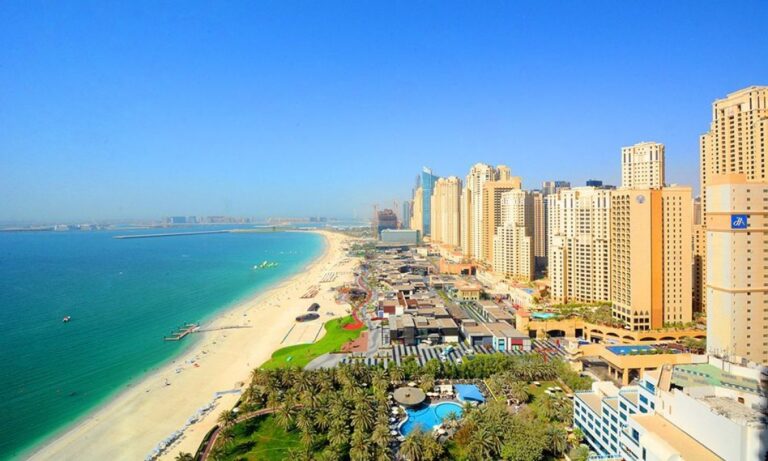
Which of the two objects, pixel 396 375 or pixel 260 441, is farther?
pixel 396 375

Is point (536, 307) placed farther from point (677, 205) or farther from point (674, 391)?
point (674, 391)

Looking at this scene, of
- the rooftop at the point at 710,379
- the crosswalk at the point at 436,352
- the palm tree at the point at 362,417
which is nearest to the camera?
the rooftop at the point at 710,379

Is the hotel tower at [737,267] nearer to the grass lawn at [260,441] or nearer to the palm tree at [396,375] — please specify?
the palm tree at [396,375]

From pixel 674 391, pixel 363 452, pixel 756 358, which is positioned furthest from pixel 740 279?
pixel 363 452

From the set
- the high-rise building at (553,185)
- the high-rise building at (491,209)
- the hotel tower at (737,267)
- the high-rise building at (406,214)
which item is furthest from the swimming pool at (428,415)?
the high-rise building at (406,214)

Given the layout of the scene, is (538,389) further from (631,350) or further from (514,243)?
(514,243)

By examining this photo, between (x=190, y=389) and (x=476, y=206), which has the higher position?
(x=476, y=206)

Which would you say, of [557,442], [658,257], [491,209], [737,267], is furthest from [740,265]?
[491,209]
